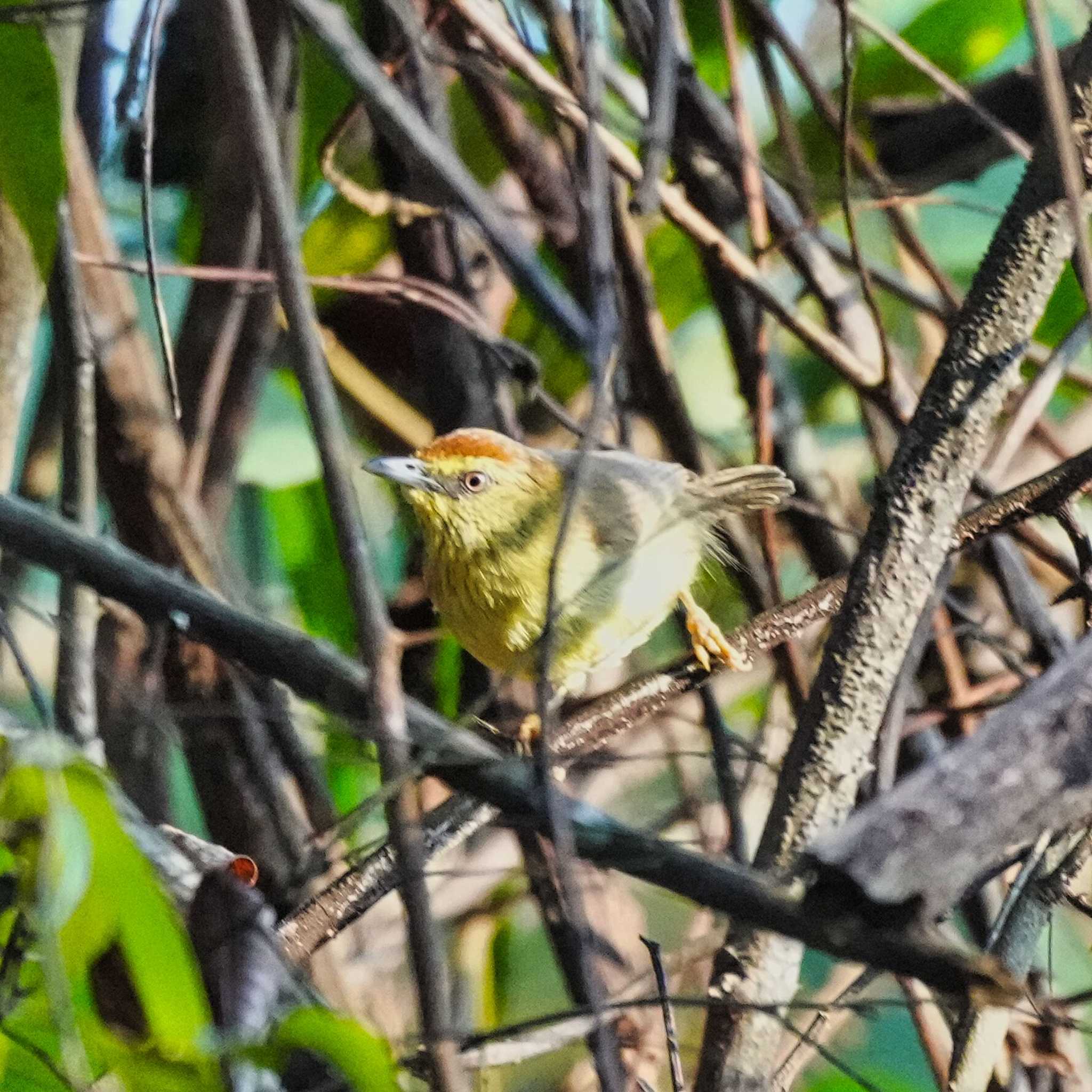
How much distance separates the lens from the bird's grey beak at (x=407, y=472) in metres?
2.46

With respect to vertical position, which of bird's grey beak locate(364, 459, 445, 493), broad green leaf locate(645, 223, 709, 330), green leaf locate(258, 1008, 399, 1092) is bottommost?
green leaf locate(258, 1008, 399, 1092)

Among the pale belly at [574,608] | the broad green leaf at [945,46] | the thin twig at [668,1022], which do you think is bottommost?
the thin twig at [668,1022]

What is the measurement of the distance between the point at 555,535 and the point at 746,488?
1.21ft

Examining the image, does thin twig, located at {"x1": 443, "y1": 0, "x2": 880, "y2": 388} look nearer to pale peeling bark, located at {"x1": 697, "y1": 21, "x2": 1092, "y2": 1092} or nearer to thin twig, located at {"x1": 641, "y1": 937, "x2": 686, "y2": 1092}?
pale peeling bark, located at {"x1": 697, "y1": 21, "x2": 1092, "y2": 1092}

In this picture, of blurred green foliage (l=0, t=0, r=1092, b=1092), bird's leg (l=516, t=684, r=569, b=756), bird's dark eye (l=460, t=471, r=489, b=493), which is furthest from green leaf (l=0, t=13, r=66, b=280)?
bird's leg (l=516, t=684, r=569, b=756)

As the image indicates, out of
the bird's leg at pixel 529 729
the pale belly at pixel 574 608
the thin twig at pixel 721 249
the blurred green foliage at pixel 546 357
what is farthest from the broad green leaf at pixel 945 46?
the bird's leg at pixel 529 729

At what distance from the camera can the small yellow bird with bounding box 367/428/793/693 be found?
7.88 ft

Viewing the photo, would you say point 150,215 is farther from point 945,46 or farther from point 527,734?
point 945,46

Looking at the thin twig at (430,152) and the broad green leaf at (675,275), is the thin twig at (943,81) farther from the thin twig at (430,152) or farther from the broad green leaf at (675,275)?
the thin twig at (430,152)

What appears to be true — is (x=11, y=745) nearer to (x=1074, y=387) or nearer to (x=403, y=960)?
(x=403, y=960)

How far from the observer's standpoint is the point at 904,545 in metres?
1.55

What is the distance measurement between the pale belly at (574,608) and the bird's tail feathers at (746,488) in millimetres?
93

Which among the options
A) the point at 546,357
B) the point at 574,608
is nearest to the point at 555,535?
the point at 574,608

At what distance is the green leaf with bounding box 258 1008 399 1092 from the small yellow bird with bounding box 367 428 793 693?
1428 mm
